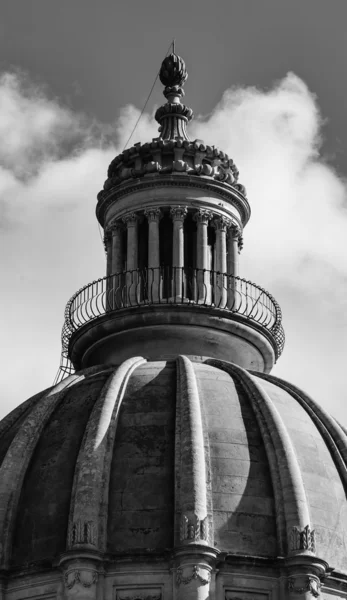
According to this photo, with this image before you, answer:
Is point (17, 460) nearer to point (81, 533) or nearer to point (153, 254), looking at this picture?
point (81, 533)

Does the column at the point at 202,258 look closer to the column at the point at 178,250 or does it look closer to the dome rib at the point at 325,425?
the column at the point at 178,250

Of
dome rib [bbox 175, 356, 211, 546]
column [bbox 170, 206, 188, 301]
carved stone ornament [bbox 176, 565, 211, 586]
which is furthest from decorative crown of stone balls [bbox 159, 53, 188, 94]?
carved stone ornament [bbox 176, 565, 211, 586]

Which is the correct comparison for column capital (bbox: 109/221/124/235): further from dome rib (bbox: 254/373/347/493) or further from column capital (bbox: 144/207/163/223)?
dome rib (bbox: 254/373/347/493)

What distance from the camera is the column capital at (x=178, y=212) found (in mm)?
49719

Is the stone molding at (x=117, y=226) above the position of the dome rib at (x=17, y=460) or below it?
above

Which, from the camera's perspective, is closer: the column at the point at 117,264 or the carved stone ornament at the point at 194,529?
the carved stone ornament at the point at 194,529

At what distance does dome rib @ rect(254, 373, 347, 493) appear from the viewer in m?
43.2

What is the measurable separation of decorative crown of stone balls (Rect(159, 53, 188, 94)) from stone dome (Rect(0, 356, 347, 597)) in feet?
44.0

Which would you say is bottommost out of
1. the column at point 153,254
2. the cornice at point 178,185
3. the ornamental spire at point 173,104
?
the column at point 153,254

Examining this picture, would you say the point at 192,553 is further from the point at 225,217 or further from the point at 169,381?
the point at 225,217

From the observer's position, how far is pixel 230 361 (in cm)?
4766

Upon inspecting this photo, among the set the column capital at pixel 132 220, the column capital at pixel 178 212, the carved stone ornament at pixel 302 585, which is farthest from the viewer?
the column capital at pixel 132 220

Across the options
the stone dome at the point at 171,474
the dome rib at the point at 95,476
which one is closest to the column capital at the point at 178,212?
the stone dome at the point at 171,474

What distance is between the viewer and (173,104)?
5300cm
